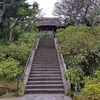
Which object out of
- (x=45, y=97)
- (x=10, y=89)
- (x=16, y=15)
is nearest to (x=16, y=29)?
(x=16, y=15)

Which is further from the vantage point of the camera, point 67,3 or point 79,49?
point 67,3

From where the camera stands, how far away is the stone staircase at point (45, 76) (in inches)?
341

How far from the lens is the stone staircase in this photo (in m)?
8.66

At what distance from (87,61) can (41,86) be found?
280 cm

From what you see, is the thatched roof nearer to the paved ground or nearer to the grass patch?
the grass patch

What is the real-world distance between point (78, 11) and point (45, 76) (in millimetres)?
11304

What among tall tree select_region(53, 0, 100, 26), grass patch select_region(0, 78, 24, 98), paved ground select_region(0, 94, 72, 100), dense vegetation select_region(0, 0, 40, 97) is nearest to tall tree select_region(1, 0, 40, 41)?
dense vegetation select_region(0, 0, 40, 97)

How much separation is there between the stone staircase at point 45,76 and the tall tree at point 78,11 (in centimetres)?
727

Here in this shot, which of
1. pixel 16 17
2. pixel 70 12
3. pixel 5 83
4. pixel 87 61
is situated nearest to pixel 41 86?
pixel 5 83

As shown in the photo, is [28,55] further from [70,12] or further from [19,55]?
[70,12]

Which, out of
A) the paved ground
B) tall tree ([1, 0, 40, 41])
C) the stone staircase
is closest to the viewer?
the paved ground

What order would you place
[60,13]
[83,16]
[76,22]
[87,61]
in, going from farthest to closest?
[60,13]
[76,22]
[83,16]
[87,61]

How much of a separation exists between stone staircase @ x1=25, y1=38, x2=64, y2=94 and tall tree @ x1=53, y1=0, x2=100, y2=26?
727cm

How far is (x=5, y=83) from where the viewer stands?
8.65m
